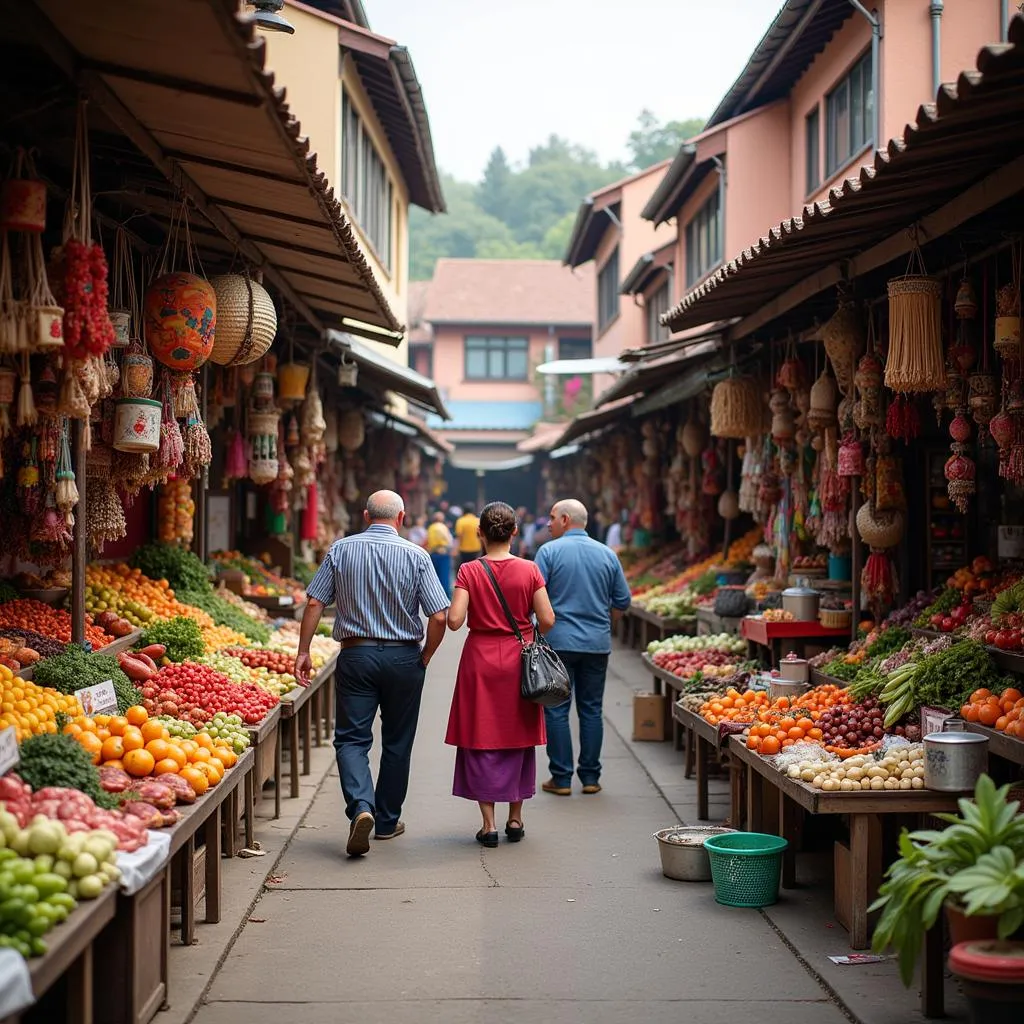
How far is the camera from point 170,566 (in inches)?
435

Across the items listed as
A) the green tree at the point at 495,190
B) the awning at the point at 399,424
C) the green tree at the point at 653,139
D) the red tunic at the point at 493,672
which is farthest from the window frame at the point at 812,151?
the green tree at the point at 495,190

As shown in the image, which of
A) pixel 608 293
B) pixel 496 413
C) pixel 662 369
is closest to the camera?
pixel 662 369

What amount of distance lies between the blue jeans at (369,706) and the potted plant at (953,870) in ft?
11.9

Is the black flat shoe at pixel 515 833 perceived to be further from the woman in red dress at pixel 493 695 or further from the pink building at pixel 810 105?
the pink building at pixel 810 105

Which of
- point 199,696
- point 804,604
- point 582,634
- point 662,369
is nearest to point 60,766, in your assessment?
point 199,696

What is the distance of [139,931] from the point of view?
188 inches

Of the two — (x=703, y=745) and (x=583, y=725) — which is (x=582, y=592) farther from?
(x=703, y=745)

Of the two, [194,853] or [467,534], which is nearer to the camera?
[194,853]

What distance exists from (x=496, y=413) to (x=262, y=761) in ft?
117

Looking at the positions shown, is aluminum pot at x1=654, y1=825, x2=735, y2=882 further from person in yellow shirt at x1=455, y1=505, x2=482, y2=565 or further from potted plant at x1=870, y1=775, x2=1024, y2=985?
person in yellow shirt at x1=455, y1=505, x2=482, y2=565

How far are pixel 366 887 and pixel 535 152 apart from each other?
356ft

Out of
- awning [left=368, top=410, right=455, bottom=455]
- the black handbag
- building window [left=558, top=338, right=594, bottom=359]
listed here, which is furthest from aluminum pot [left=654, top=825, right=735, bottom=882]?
building window [left=558, top=338, right=594, bottom=359]

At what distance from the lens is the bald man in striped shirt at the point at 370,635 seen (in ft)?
25.6

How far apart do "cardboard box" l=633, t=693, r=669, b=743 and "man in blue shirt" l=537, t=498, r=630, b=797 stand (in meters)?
2.44
